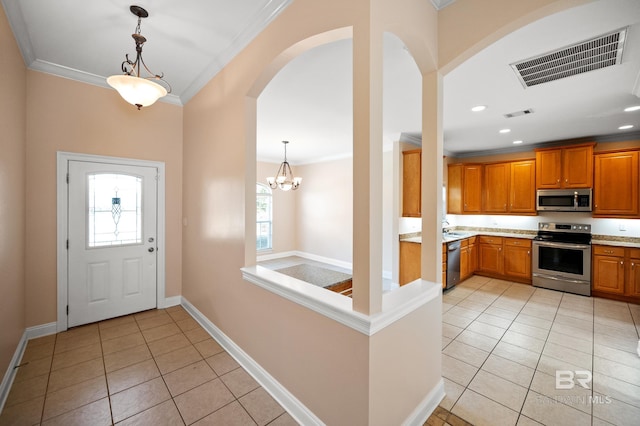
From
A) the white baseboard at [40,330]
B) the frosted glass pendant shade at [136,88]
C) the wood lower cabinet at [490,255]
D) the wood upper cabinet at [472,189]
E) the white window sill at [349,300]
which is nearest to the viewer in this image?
the white window sill at [349,300]

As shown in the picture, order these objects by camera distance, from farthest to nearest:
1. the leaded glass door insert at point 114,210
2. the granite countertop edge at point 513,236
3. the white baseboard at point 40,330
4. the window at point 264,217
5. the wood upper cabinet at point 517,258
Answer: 1. the window at point 264,217
2. the wood upper cabinet at point 517,258
3. the granite countertop edge at point 513,236
4. the leaded glass door insert at point 114,210
5. the white baseboard at point 40,330

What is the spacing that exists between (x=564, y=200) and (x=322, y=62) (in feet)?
16.4

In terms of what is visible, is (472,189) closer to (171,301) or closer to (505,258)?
(505,258)

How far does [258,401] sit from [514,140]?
5746 mm

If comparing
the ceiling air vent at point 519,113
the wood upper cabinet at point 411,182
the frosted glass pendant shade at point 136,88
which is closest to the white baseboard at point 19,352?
the frosted glass pendant shade at point 136,88

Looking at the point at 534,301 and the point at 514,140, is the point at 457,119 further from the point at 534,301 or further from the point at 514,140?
the point at 534,301

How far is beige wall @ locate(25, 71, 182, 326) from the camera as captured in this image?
277 cm

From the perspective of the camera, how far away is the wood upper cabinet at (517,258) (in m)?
4.88

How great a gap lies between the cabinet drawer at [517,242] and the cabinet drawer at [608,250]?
0.88m

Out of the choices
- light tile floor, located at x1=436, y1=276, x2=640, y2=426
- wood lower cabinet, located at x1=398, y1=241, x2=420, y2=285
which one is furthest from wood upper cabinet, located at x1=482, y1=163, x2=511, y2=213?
wood lower cabinet, located at x1=398, y1=241, x2=420, y2=285

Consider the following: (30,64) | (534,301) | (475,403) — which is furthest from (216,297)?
(534,301)

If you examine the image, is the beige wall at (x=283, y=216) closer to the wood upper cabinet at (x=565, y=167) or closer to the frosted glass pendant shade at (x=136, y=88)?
the frosted glass pendant shade at (x=136, y=88)

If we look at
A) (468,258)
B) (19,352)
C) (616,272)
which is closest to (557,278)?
(616,272)

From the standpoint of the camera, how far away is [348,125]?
14.0ft
